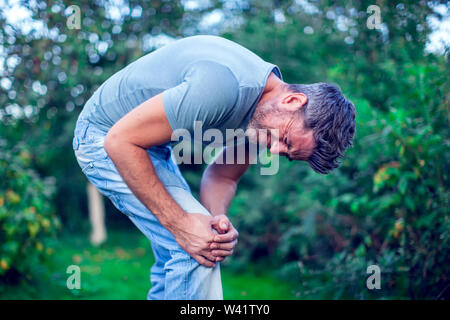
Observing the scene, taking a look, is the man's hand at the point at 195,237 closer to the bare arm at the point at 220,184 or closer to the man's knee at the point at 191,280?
the man's knee at the point at 191,280

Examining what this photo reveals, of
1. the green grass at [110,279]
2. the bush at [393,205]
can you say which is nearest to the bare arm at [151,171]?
the bush at [393,205]

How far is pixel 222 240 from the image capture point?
1674 mm

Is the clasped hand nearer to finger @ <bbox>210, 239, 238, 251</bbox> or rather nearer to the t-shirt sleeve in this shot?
finger @ <bbox>210, 239, 238, 251</bbox>

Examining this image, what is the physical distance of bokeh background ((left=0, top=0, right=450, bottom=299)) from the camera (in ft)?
8.71

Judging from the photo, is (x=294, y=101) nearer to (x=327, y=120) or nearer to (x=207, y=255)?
(x=327, y=120)

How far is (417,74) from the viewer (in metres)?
2.65

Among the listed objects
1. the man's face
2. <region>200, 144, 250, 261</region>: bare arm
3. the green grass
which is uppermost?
the man's face

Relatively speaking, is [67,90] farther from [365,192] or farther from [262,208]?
[365,192]

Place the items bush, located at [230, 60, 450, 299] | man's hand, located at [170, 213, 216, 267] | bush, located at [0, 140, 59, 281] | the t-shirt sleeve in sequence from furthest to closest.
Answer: bush, located at [0, 140, 59, 281] → bush, located at [230, 60, 450, 299] → man's hand, located at [170, 213, 216, 267] → the t-shirt sleeve

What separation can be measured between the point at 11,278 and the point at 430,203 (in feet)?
10.6

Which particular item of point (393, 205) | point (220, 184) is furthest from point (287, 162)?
point (220, 184)

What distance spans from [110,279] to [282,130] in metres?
2.91

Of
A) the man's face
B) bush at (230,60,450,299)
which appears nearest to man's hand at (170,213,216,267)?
the man's face
